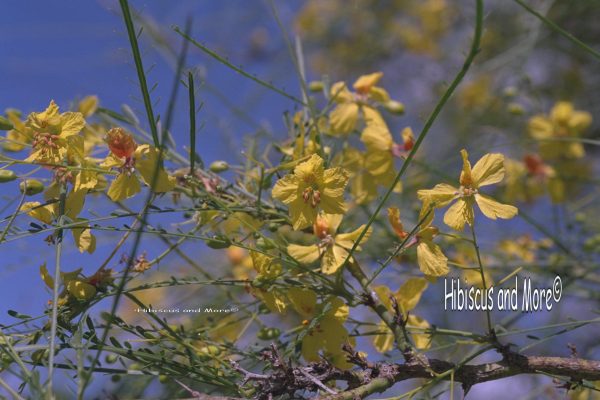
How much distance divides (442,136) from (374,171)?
1.53 m

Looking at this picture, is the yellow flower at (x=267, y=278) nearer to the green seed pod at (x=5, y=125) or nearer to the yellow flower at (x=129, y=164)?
the yellow flower at (x=129, y=164)

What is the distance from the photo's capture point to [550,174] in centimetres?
142

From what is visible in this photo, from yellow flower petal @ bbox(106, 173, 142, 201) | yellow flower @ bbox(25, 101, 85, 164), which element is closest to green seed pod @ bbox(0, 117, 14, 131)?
yellow flower @ bbox(25, 101, 85, 164)

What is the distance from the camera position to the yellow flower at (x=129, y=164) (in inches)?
24.9

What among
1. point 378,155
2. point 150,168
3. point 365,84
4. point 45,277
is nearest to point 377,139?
point 378,155

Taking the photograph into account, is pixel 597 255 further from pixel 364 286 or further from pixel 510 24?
pixel 510 24

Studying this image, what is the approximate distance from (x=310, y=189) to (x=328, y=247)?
8 centimetres

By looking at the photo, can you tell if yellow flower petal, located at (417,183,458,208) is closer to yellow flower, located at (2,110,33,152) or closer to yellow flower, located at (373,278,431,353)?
yellow flower, located at (373,278,431,353)

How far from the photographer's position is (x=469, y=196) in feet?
2.23

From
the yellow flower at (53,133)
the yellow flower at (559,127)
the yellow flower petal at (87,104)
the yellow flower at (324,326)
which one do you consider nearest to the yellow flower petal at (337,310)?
the yellow flower at (324,326)

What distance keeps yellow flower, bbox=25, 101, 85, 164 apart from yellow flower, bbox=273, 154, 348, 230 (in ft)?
0.71

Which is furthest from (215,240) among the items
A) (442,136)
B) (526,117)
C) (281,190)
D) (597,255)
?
(442,136)

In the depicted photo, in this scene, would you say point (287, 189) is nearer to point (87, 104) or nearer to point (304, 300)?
point (304, 300)

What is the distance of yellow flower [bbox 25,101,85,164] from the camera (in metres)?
0.65
